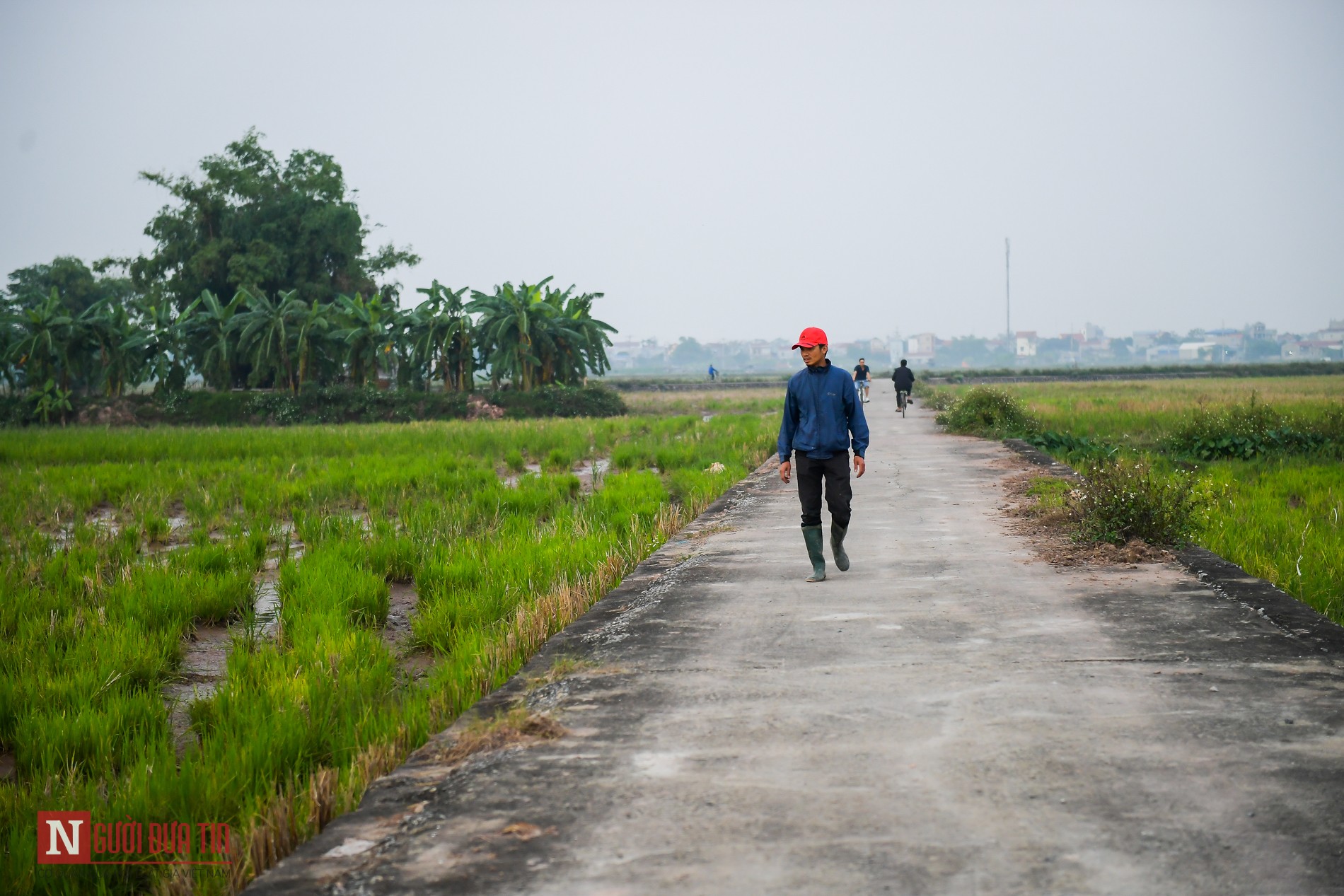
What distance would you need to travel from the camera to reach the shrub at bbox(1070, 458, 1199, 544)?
7.73 m

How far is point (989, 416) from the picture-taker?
73.5ft

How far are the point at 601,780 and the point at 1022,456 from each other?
13.5 metres

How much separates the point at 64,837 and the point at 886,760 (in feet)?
8.96

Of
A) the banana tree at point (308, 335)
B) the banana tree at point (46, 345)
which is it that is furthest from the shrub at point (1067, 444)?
the banana tree at point (46, 345)

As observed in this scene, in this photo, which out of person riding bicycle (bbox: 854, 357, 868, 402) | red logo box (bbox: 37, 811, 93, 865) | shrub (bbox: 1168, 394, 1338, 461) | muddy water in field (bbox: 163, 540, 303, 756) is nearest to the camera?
red logo box (bbox: 37, 811, 93, 865)

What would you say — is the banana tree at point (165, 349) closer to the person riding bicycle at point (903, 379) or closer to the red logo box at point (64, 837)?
the person riding bicycle at point (903, 379)

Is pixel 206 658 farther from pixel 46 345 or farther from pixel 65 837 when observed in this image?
pixel 46 345

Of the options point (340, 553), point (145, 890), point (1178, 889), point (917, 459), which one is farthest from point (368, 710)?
point (917, 459)

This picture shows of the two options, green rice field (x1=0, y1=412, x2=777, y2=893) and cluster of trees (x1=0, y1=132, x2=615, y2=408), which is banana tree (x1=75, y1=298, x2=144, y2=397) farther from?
green rice field (x1=0, y1=412, x2=777, y2=893)

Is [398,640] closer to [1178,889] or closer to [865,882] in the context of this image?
[865,882]

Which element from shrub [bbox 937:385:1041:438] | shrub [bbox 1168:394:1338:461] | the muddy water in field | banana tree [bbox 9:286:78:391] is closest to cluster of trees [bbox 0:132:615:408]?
banana tree [bbox 9:286:78:391]

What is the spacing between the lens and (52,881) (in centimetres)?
331

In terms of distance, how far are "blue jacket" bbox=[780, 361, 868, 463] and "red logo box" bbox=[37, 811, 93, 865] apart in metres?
4.59

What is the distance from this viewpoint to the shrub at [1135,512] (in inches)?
304
